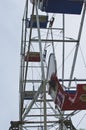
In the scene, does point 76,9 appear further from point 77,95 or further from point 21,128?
point 21,128

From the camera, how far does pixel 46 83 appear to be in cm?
1283

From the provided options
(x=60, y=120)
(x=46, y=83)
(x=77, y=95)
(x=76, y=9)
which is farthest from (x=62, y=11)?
(x=60, y=120)

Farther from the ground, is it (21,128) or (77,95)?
(77,95)

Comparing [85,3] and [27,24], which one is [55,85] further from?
[27,24]

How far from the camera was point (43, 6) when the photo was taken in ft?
48.1

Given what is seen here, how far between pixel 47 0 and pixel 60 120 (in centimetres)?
883

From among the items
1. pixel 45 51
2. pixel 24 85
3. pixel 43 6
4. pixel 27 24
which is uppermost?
pixel 43 6

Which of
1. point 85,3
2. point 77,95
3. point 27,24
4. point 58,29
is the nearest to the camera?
point 77,95

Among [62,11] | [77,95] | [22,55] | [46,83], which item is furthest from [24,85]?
[77,95]

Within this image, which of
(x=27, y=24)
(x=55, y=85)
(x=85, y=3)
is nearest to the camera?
(x=55, y=85)

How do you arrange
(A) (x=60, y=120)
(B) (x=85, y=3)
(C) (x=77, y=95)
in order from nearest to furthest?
(C) (x=77, y=95)
(B) (x=85, y=3)
(A) (x=60, y=120)

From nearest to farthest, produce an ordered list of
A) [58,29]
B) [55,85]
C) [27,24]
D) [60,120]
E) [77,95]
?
1. [77,95]
2. [55,85]
3. [27,24]
4. [58,29]
5. [60,120]

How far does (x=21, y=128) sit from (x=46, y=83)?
967 cm

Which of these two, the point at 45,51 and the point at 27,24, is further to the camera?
the point at 45,51
